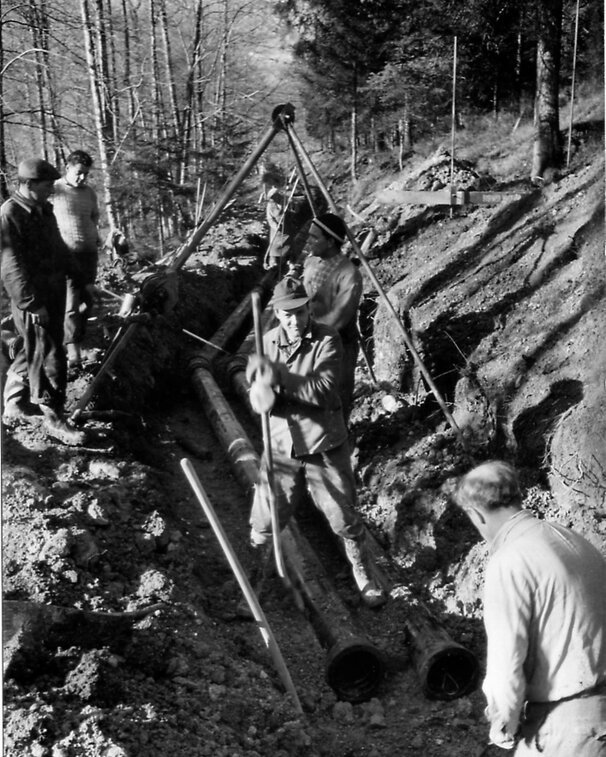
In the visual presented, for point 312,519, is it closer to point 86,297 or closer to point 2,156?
point 86,297

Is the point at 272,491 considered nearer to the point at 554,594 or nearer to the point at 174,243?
the point at 554,594

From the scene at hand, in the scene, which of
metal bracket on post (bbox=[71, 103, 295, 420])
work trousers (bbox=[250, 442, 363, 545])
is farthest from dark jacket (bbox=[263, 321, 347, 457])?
metal bracket on post (bbox=[71, 103, 295, 420])

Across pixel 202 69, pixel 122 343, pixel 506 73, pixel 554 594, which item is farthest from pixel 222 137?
pixel 554 594

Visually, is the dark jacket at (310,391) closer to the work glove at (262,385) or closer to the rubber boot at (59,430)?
the work glove at (262,385)

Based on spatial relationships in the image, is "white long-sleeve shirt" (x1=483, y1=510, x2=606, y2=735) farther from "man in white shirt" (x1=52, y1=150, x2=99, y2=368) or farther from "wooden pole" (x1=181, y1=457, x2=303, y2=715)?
"man in white shirt" (x1=52, y1=150, x2=99, y2=368)

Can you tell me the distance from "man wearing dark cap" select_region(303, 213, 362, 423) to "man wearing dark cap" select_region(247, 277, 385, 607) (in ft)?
3.38

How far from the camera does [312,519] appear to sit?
655 centimetres

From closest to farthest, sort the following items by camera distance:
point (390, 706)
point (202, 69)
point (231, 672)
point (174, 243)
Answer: point (231, 672), point (390, 706), point (202, 69), point (174, 243)

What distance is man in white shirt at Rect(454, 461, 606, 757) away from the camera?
2.72m

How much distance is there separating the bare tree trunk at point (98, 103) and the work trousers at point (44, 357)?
1.23 metres

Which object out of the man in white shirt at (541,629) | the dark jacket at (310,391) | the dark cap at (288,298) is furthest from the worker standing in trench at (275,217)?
the man in white shirt at (541,629)

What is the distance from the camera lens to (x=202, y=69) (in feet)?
20.9

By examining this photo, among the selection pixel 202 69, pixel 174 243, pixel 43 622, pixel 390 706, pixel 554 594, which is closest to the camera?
pixel 554 594

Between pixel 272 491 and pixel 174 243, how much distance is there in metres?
4.12
